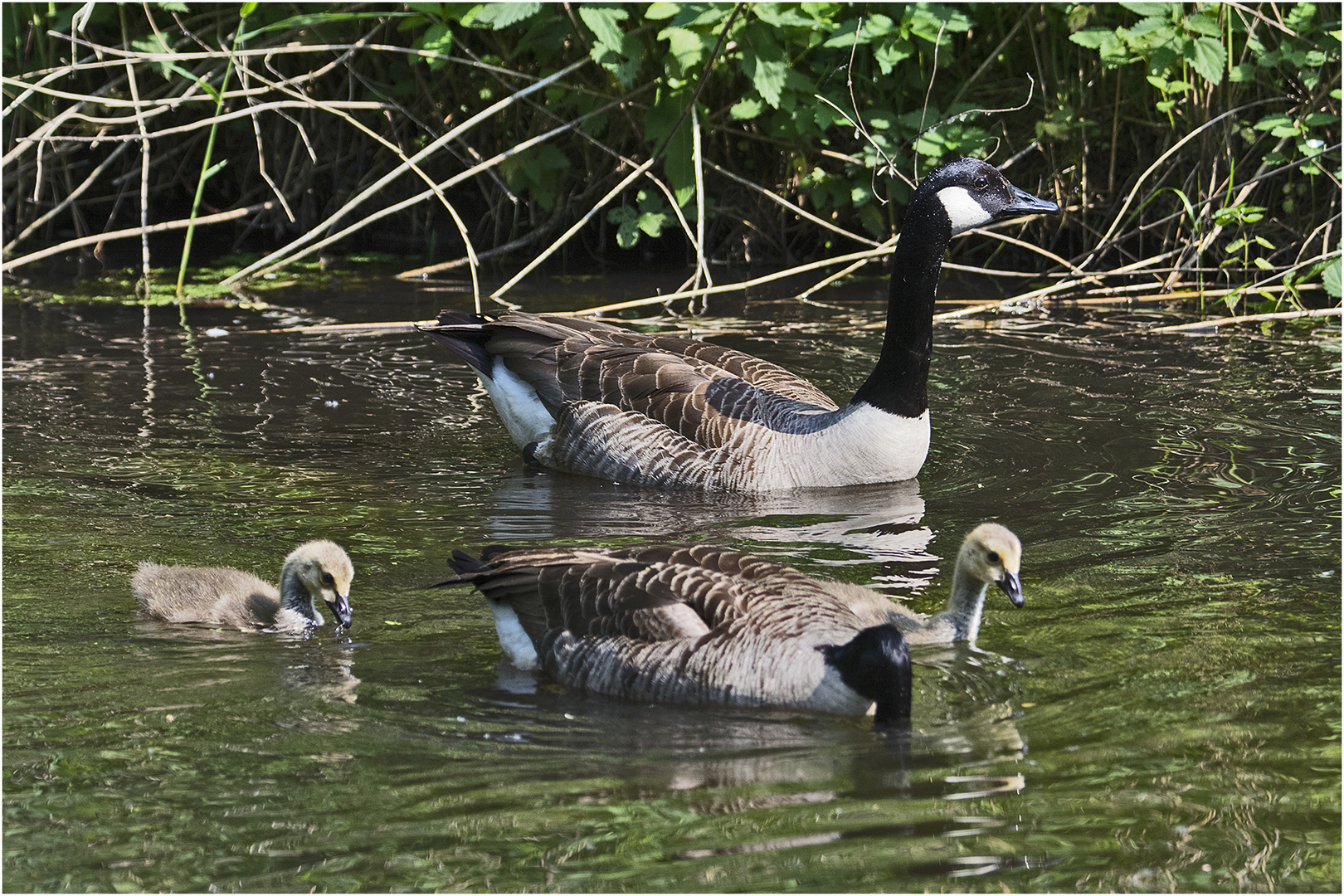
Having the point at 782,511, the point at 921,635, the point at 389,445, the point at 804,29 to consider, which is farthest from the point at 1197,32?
the point at 921,635

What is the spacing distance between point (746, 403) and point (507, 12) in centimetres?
437

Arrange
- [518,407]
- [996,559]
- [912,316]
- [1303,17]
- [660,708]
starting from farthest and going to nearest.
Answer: [1303,17]
[518,407]
[912,316]
[996,559]
[660,708]

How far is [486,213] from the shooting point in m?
15.4

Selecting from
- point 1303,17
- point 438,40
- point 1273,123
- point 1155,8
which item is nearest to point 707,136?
point 438,40

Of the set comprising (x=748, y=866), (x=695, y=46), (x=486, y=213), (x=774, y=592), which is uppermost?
(x=695, y=46)

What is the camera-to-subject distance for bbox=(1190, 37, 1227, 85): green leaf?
1156cm

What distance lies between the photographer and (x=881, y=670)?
5.22 meters

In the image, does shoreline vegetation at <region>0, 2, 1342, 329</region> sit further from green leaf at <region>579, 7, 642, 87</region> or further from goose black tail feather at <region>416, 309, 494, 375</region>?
goose black tail feather at <region>416, 309, 494, 375</region>

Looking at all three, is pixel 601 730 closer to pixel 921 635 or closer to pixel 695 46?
pixel 921 635

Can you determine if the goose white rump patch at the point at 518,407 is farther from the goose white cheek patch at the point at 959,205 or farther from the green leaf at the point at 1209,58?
the green leaf at the point at 1209,58

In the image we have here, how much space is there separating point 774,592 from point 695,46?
771 centimetres

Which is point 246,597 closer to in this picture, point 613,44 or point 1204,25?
point 613,44

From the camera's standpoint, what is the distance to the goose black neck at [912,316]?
876 cm

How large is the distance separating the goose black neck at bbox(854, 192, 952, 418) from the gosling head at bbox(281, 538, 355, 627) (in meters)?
3.55
